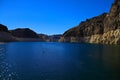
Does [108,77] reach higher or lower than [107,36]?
lower

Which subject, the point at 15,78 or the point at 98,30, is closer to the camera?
the point at 15,78

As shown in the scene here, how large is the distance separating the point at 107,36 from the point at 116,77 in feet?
440

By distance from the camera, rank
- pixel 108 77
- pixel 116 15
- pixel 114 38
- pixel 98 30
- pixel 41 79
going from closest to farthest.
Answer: pixel 41 79 → pixel 108 77 → pixel 114 38 → pixel 116 15 → pixel 98 30

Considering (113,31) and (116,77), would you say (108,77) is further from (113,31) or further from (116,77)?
(113,31)

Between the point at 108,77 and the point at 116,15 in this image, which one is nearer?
the point at 108,77

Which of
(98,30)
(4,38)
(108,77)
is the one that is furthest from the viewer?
(98,30)

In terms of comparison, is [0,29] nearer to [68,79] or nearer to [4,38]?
[4,38]

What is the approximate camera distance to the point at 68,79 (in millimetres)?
26156

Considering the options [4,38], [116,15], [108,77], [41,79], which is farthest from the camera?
[4,38]

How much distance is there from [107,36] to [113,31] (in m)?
10.1

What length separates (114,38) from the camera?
141375mm

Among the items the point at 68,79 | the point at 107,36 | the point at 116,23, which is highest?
the point at 116,23

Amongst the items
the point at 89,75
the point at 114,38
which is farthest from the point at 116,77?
the point at 114,38

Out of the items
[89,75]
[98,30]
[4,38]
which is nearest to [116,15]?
[98,30]
